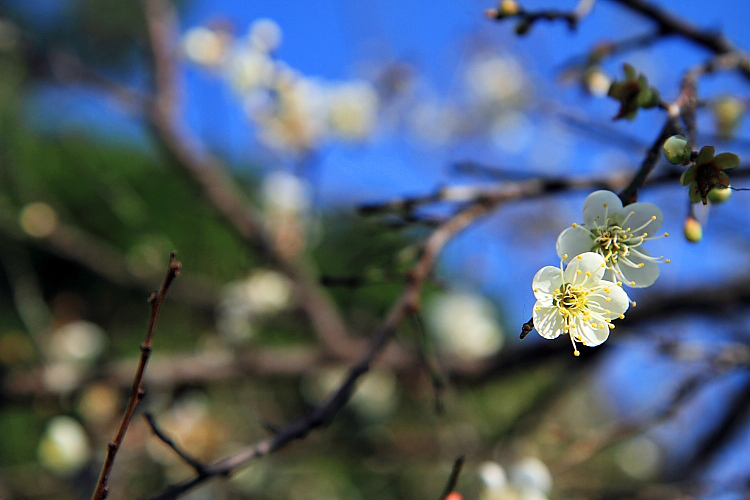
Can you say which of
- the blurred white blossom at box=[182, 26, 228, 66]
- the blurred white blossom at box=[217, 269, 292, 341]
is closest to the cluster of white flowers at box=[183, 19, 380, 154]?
the blurred white blossom at box=[182, 26, 228, 66]

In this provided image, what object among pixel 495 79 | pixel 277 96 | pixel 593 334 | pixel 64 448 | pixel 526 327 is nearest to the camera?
pixel 526 327

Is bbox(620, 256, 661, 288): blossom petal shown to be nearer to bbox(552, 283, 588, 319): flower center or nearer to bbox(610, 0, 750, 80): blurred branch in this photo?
bbox(552, 283, 588, 319): flower center

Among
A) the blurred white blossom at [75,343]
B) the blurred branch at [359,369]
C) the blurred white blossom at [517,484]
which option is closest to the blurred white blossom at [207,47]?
the blurred white blossom at [75,343]

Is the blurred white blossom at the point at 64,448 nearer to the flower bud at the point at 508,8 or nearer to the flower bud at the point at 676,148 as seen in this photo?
the flower bud at the point at 508,8

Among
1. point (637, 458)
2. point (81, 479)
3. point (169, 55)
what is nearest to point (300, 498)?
point (81, 479)

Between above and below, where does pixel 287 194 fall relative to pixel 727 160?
above

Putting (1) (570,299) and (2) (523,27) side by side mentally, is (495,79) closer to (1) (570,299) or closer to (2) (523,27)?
(2) (523,27)

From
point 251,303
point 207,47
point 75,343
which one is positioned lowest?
point 251,303

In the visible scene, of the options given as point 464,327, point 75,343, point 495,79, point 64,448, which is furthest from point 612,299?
point 495,79
